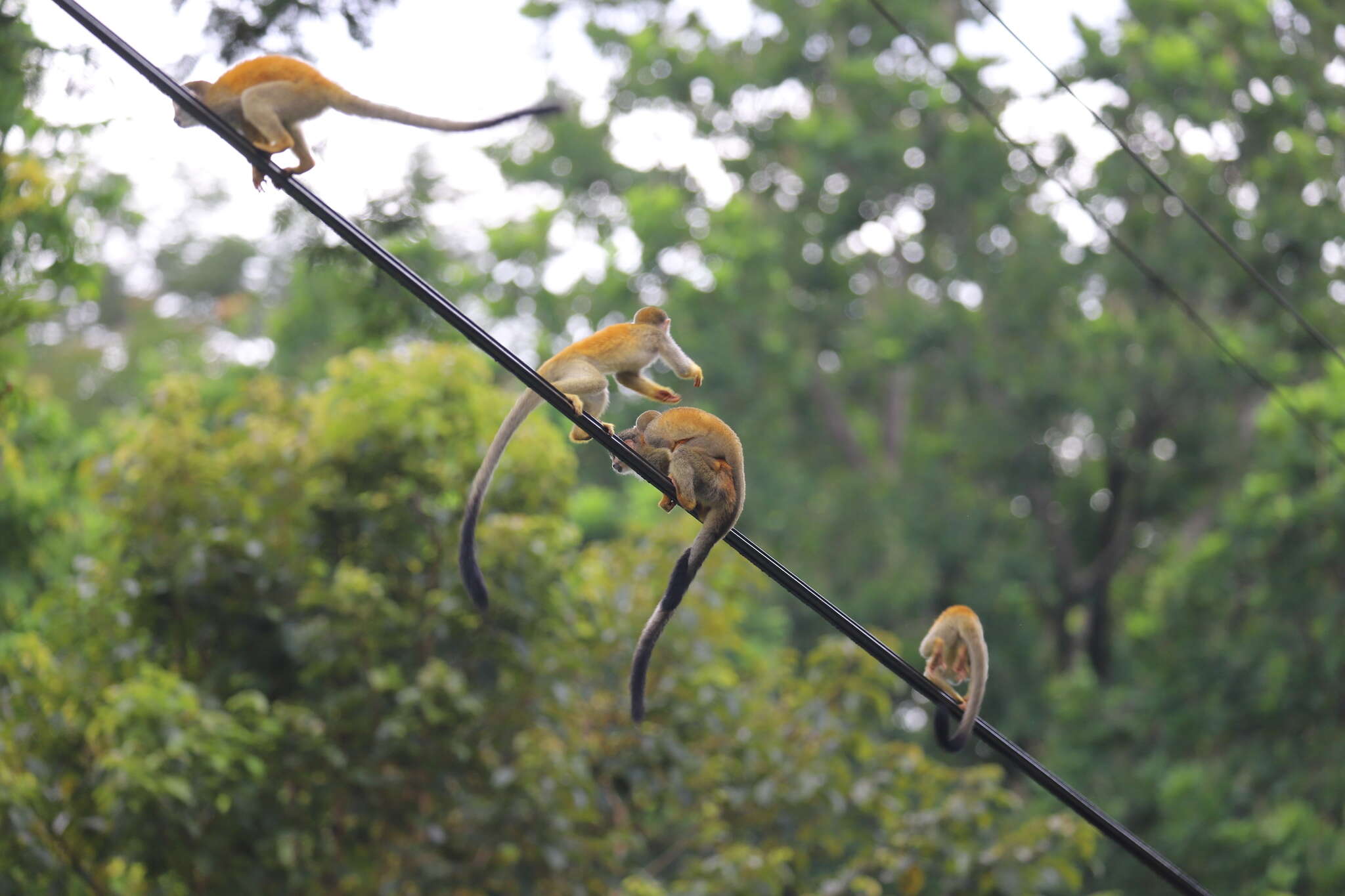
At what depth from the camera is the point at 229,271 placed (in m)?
33.7

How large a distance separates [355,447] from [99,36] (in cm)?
452

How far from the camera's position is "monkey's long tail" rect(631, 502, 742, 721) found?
4.10 meters

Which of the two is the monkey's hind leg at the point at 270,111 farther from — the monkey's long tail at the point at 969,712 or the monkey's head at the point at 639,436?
the monkey's long tail at the point at 969,712

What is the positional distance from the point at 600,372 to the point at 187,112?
151 cm

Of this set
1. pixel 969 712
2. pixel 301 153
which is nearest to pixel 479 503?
pixel 301 153

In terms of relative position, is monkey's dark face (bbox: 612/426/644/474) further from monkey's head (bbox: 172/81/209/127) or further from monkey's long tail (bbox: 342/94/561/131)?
monkey's head (bbox: 172/81/209/127)

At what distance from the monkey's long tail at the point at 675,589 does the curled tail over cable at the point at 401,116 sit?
1308 mm

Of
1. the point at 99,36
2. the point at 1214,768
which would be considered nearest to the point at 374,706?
the point at 99,36

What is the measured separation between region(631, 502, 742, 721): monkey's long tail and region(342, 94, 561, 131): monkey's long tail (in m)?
1.31

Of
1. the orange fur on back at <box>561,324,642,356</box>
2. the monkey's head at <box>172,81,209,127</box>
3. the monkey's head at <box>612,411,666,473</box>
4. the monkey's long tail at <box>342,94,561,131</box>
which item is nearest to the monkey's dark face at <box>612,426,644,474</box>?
the monkey's head at <box>612,411,666,473</box>

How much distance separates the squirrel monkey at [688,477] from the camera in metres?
4.16

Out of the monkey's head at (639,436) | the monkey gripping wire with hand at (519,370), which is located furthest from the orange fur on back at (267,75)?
the monkey's head at (639,436)

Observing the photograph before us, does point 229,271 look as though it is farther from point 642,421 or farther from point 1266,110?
point 642,421

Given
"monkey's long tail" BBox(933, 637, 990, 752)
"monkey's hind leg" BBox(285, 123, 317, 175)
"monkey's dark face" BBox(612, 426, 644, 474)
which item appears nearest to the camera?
"monkey's hind leg" BBox(285, 123, 317, 175)
